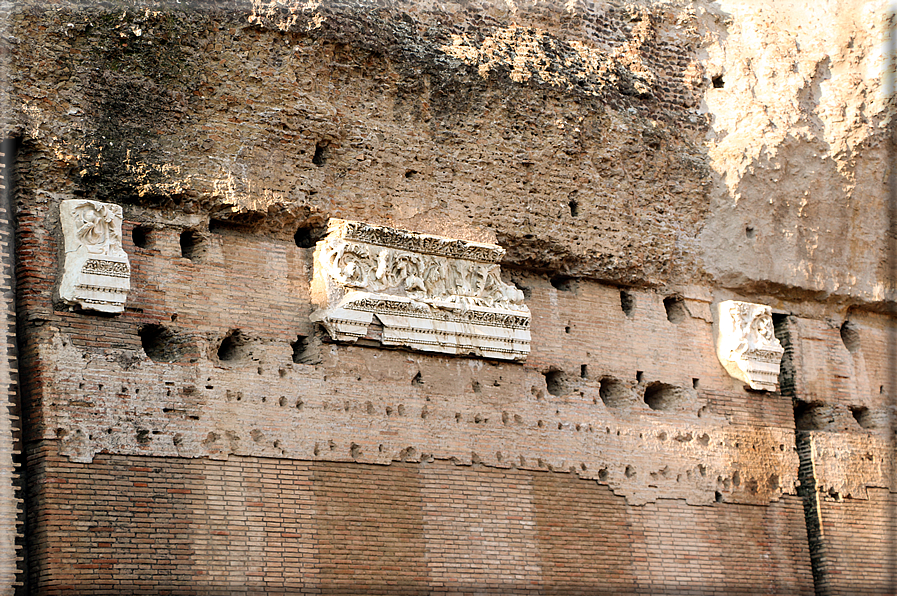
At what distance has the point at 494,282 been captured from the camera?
11820 mm

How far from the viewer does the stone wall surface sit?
9.80 metres

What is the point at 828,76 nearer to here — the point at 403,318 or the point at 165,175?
the point at 403,318

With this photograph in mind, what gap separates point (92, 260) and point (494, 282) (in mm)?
3703

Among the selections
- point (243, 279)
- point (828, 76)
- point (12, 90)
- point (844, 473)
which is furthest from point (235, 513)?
point (828, 76)

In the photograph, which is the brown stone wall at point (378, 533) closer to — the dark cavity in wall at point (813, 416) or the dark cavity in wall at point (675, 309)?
the dark cavity in wall at point (813, 416)

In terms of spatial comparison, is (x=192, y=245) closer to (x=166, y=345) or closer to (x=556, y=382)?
(x=166, y=345)

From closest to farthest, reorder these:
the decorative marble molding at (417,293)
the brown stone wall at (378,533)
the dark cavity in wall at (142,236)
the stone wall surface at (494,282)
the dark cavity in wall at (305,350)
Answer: the brown stone wall at (378,533) → the stone wall surface at (494,282) → the dark cavity in wall at (142,236) → the dark cavity in wall at (305,350) → the decorative marble molding at (417,293)

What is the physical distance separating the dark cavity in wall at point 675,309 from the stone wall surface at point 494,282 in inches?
0.8

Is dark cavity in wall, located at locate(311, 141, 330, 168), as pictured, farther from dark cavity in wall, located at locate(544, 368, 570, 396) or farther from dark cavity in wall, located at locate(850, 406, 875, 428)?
dark cavity in wall, located at locate(850, 406, 875, 428)

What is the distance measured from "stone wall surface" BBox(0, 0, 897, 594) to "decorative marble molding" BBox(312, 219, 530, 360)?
0.14 metres

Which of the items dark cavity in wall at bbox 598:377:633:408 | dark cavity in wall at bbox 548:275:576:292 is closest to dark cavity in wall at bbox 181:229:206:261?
dark cavity in wall at bbox 548:275:576:292

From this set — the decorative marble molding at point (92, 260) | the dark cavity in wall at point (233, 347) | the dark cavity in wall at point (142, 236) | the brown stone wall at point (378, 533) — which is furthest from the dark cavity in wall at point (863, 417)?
the decorative marble molding at point (92, 260)

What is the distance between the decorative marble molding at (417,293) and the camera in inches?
429

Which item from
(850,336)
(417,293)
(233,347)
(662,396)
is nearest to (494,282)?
(417,293)
